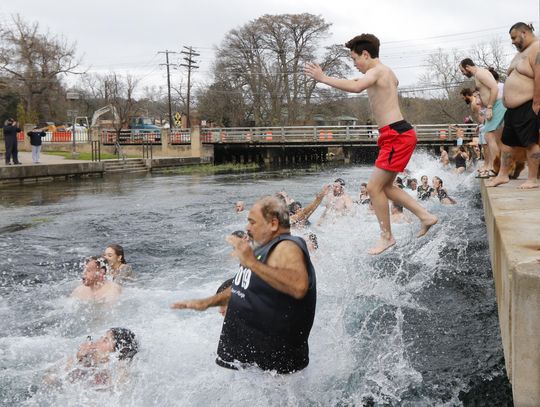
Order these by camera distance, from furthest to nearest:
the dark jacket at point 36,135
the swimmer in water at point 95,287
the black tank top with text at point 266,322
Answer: the dark jacket at point 36,135 → the swimmer in water at point 95,287 → the black tank top with text at point 266,322

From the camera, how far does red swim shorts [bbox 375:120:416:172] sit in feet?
18.0

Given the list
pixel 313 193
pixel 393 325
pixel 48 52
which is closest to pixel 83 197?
pixel 313 193

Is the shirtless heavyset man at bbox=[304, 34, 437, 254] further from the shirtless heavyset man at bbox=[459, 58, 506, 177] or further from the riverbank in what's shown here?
the riverbank

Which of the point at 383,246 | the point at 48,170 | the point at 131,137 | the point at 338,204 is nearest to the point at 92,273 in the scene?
the point at 383,246

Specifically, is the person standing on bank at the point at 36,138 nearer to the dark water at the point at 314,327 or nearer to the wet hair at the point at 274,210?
the dark water at the point at 314,327

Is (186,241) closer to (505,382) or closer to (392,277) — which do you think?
(392,277)

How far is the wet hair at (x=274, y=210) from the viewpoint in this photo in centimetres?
370

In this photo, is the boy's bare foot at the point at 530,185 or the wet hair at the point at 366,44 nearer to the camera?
the wet hair at the point at 366,44

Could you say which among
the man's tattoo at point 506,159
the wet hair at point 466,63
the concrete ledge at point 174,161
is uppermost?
the wet hair at point 466,63

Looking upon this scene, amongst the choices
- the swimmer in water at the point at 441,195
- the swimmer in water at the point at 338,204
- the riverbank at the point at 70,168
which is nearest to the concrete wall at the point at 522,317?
the swimmer in water at the point at 338,204

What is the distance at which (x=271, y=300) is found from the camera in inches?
145

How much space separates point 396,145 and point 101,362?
3176mm

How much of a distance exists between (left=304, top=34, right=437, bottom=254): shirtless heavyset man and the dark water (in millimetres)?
1090

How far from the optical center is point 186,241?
11844 mm
